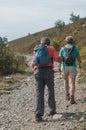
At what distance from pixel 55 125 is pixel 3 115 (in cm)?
191

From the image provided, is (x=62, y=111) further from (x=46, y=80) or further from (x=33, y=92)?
(x=33, y=92)

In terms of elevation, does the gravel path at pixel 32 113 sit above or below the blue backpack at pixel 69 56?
below

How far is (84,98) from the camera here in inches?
568

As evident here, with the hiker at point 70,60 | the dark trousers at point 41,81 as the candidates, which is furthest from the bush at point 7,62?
the dark trousers at point 41,81

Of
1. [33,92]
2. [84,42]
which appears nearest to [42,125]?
[33,92]

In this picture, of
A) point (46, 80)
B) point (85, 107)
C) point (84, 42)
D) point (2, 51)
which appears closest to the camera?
point (46, 80)

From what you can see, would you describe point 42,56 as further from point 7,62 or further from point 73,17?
point 73,17

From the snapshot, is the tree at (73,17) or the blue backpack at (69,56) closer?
the blue backpack at (69,56)

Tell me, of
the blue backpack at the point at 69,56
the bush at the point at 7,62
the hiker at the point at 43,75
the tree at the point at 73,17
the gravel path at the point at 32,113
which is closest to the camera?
the gravel path at the point at 32,113

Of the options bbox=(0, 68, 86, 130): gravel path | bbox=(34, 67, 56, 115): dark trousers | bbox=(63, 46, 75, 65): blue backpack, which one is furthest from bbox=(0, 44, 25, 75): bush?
bbox=(34, 67, 56, 115): dark trousers

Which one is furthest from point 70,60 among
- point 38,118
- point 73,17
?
point 73,17

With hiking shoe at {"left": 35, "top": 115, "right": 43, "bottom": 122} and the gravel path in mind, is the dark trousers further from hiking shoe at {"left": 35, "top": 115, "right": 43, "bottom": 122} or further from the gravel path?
the gravel path

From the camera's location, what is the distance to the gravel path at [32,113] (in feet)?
36.1

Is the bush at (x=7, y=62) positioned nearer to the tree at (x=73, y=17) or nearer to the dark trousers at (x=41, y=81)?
the dark trousers at (x=41, y=81)
